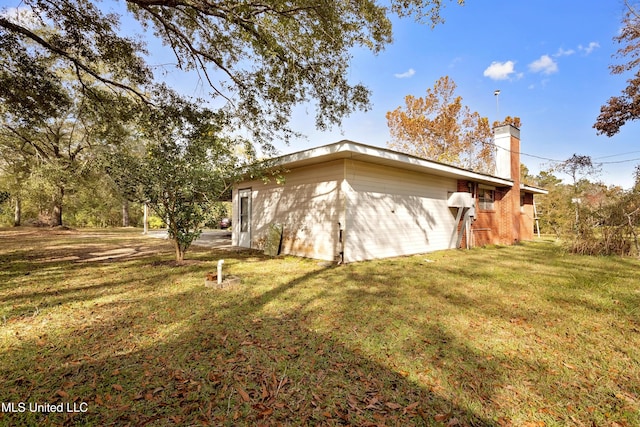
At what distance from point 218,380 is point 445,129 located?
22.3 meters

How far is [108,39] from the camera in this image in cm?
596

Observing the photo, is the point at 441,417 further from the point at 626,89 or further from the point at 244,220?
the point at 626,89

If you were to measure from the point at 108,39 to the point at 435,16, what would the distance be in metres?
6.69

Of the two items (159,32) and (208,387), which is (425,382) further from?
(159,32)

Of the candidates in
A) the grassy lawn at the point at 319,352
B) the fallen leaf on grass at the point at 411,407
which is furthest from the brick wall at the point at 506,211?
the fallen leaf on grass at the point at 411,407

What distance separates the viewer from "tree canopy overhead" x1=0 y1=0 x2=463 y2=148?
16.8 ft

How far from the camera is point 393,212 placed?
27.2 ft

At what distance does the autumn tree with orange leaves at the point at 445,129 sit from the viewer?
20.4 m

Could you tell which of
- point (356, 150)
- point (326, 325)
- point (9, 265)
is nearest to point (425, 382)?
point (326, 325)

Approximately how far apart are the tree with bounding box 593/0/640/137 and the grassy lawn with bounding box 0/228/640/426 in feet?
37.2

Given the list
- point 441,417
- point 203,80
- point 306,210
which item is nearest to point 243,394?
point 441,417

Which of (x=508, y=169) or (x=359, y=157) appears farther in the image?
(x=508, y=169)

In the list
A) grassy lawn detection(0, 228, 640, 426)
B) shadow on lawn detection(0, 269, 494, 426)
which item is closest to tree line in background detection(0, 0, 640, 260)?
grassy lawn detection(0, 228, 640, 426)

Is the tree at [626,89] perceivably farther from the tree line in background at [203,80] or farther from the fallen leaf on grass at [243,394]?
the fallen leaf on grass at [243,394]
